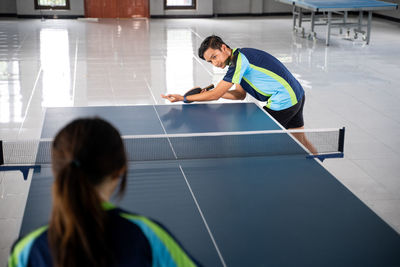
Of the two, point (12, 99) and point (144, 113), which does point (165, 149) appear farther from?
point (12, 99)

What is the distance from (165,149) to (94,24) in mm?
12486

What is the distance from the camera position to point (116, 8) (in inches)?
680

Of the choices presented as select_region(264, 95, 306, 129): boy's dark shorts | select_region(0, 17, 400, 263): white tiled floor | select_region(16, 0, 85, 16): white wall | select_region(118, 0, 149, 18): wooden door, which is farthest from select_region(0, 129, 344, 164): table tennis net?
select_region(118, 0, 149, 18): wooden door

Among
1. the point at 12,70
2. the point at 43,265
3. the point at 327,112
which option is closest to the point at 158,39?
the point at 12,70

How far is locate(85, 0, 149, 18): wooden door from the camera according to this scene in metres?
17.1

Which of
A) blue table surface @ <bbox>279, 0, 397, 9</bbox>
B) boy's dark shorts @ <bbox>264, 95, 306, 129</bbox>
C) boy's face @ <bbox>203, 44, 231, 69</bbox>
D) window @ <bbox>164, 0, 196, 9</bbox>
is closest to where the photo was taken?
boy's face @ <bbox>203, 44, 231, 69</bbox>

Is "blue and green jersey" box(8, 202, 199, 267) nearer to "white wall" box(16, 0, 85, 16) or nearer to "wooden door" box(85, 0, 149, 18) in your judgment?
"white wall" box(16, 0, 85, 16)

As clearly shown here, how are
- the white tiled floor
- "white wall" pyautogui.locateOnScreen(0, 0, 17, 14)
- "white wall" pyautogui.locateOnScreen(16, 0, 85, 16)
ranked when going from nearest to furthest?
1. the white tiled floor
2. "white wall" pyautogui.locateOnScreen(16, 0, 85, 16)
3. "white wall" pyautogui.locateOnScreen(0, 0, 17, 14)

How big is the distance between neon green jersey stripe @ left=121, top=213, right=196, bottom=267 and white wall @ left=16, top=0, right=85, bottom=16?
16.0 m

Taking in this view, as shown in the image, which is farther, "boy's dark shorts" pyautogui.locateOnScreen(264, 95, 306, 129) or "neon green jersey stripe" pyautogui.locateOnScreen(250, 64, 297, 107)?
"boy's dark shorts" pyautogui.locateOnScreen(264, 95, 306, 129)

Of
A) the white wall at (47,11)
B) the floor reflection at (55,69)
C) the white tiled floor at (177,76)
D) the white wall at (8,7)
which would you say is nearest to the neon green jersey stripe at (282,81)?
the white tiled floor at (177,76)

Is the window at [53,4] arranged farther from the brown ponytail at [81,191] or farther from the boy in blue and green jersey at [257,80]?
the brown ponytail at [81,191]

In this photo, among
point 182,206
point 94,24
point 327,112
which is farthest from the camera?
point 94,24

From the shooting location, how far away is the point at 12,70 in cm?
976
